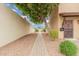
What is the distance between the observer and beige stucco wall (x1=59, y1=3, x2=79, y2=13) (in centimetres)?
1071

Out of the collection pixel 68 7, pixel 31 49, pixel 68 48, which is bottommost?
pixel 31 49

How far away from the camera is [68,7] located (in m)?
10.9

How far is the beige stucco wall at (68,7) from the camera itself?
1071cm

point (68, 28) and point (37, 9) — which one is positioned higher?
point (37, 9)

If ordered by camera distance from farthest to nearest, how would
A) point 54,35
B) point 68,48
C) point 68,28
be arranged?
1. point 68,28
2. point 54,35
3. point 68,48

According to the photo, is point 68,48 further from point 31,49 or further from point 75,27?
point 75,27

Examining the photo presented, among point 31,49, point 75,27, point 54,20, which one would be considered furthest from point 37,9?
point 54,20

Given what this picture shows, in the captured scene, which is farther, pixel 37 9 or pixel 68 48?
pixel 37 9

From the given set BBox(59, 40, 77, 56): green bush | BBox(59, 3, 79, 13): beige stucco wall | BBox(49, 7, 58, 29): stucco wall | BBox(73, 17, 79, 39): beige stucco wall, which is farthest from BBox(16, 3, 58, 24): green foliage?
BBox(59, 40, 77, 56): green bush

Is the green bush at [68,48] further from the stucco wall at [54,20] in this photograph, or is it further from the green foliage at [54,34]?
the stucco wall at [54,20]

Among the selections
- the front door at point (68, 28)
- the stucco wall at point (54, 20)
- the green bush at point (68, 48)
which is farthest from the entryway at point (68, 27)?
the green bush at point (68, 48)

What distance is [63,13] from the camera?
10.9 meters

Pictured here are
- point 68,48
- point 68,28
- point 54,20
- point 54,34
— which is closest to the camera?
point 68,48

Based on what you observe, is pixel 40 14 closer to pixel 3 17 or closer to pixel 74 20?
pixel 74 20
